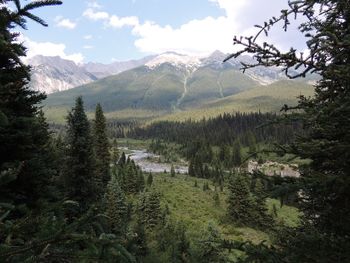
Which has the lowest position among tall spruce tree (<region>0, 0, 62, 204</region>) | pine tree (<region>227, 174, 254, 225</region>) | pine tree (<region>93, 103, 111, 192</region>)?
pine tree (<region>227, 174, 254, 225</region>)

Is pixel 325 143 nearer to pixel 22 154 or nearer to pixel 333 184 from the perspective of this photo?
pixel 333 184

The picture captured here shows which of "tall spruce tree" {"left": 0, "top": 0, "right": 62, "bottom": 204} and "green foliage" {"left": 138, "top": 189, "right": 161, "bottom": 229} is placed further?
"green foliage" {"left": 138, "top": 189, "right": 161, "bottom": 229}

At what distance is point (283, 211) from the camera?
9369 cm

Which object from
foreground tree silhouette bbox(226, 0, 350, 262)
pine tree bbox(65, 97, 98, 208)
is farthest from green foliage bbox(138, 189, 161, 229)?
foreground tree silhouette bbox(226, 0, 350, 262)

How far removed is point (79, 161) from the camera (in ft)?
104

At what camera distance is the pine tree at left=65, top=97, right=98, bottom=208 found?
102 ft

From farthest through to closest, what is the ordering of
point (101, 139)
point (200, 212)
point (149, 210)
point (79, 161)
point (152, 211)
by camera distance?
1. point (200, 212)
2. point (152, 211)
3. point (149, 210)
4. point (101, 139)
5. point (79, 161)

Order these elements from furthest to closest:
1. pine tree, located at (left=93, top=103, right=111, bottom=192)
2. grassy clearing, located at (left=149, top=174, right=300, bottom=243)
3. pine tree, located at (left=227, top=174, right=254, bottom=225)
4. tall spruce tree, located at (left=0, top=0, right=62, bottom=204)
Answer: pine tree, located at (left=227, top=174, right=254, bottom=225) → grassy clearing, located at (left=149, top=174, right=300, bottom=243) → pine tree, located at (left=93, top=103, right=111, bottom=192) → tall spruce tree, located at (left=0, top=0, right=62, bottom=204)

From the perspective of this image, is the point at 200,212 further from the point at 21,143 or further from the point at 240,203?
the point at 21,143

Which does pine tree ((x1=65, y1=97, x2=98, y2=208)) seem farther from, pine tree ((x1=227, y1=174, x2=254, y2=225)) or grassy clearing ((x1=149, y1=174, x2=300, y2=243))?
pine tree ((x1=227, y1=174, x2=254, y2=225))

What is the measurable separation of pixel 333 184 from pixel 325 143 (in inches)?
33.8

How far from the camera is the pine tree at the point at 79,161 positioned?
102 ft

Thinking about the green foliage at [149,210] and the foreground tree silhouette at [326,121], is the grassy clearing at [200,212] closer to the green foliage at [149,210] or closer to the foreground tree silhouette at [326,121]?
the green foliage at [149,210]

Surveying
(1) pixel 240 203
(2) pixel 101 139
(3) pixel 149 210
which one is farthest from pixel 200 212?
(2) pixel 101 139
